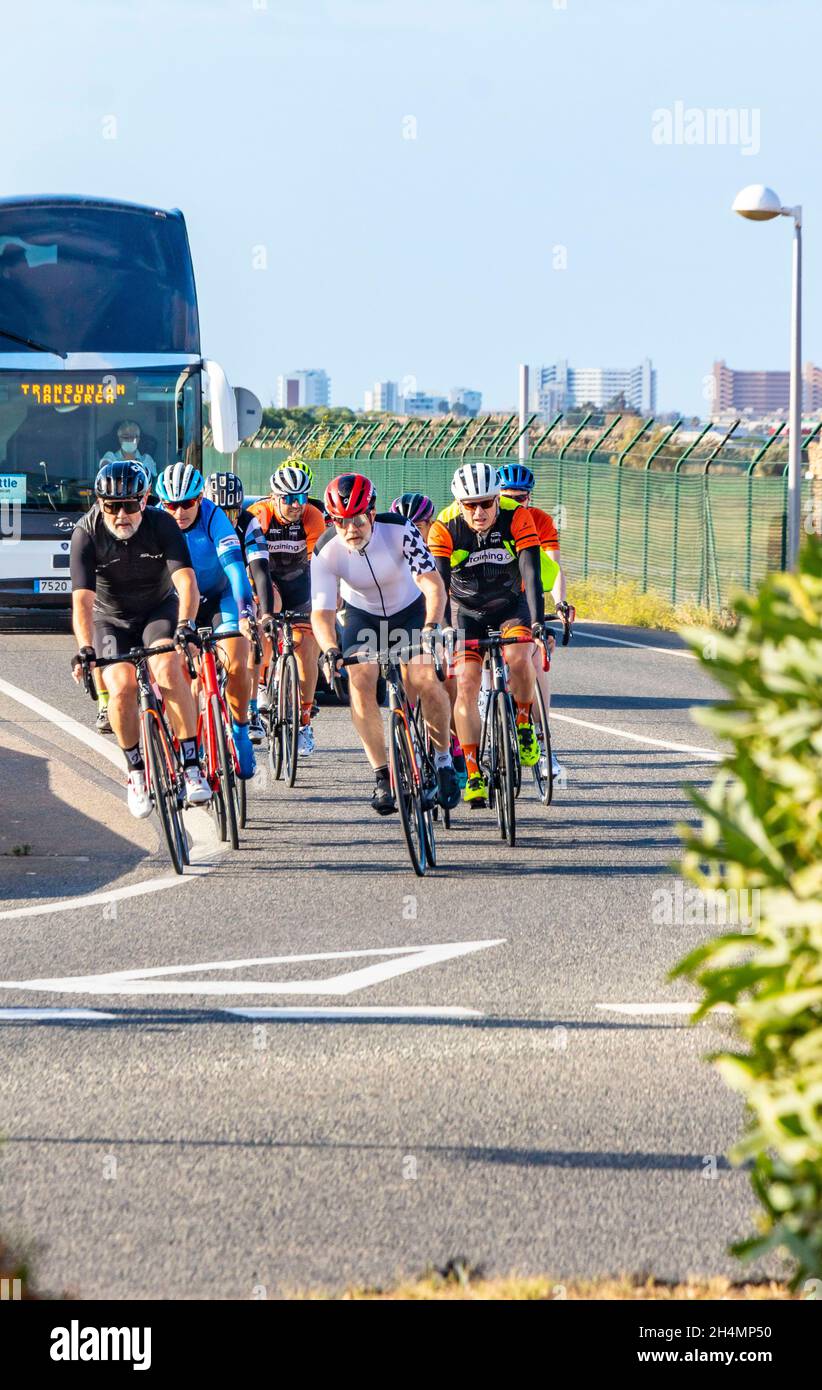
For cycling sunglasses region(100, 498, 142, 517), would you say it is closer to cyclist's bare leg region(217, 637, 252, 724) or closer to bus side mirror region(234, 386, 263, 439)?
cyclist's bare leg region(217, 637, 252, 724)

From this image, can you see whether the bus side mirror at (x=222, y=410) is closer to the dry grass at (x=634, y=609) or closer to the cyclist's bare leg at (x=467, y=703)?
the dry grass at (x=634, y=609)

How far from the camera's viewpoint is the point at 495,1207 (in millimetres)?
5230

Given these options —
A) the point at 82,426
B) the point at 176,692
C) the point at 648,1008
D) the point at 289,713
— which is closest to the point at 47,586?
the point at 82,426

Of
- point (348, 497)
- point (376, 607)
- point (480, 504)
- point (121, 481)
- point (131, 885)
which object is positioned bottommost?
point (131, 885)

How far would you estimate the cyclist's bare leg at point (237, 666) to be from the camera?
38.8 ft

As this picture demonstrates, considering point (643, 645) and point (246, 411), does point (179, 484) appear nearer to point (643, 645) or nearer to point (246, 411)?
point (246, 411)

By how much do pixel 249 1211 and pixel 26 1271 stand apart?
1493mm

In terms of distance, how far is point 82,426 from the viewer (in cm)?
2150

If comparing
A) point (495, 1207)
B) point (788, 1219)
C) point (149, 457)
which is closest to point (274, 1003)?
point (495, 1207)

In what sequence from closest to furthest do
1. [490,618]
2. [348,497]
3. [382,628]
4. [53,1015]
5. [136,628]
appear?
[53,1015] < [348,497] < [136,628] < [382,628] < [490,618]

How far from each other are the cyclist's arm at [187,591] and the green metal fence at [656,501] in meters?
16.1

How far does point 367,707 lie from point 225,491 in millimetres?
3821

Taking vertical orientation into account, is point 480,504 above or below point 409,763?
above

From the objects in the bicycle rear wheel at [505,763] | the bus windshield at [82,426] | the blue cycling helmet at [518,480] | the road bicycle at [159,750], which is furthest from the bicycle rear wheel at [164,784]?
the bus windshield at [82,426]
